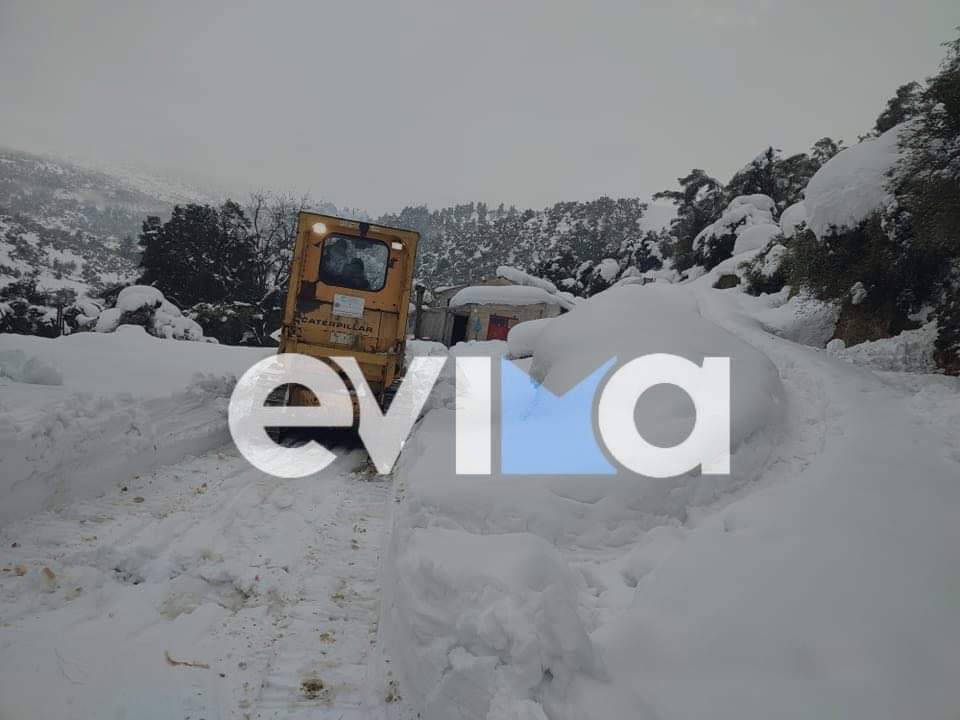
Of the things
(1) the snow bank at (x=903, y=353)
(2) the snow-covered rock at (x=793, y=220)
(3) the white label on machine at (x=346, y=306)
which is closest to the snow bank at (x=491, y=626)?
(3) the white label on machine at (x=346, y=306)

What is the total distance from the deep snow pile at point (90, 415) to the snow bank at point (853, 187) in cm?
1008

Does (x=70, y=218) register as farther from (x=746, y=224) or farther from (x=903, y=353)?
(x=903, y=353)

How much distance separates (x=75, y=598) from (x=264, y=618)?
1092mm

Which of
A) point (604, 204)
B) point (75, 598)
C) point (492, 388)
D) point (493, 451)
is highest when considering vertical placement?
point (604, 204)

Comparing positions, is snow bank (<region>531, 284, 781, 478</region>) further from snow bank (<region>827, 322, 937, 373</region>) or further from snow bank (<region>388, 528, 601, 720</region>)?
snow bank (<region>827, 322, 937, 373</region>)

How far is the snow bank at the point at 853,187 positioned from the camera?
794 cm

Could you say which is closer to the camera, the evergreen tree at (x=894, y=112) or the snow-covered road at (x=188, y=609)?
the snow-covered road at (x=188, y=609)

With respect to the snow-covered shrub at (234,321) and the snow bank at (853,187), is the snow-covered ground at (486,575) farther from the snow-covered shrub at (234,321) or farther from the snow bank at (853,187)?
the snow-covered shrub at (234,321)

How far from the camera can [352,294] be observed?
8.17m

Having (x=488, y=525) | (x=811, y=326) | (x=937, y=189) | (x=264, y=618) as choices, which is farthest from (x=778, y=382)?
(x=811, y=326)

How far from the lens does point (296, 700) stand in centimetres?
251

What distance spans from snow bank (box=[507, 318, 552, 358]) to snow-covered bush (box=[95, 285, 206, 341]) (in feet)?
47.5

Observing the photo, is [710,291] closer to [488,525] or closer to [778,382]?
[778,382]

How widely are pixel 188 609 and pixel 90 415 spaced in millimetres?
3151
